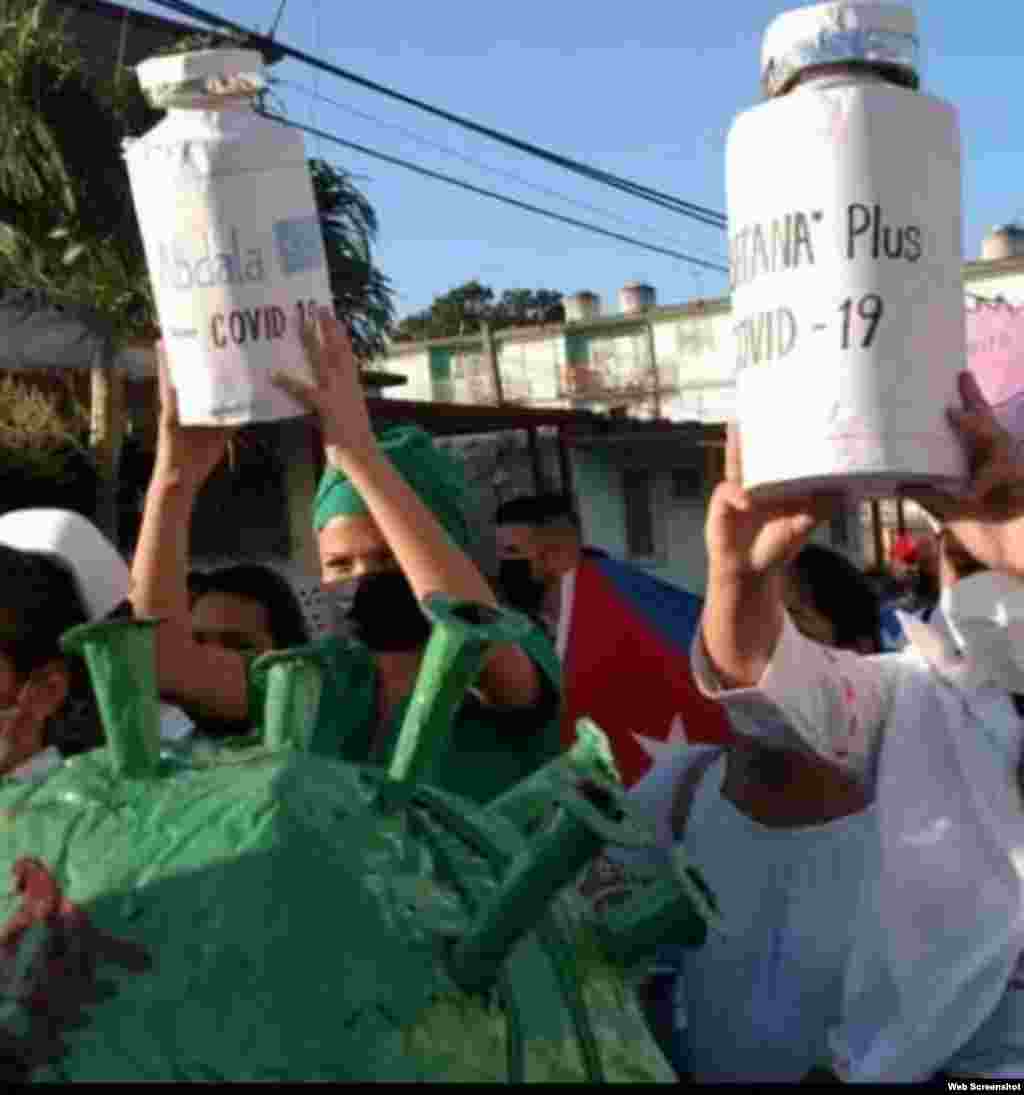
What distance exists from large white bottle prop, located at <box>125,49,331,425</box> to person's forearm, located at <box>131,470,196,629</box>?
Result: 9.9 inches

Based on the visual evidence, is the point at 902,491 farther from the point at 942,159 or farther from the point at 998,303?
the point at 998,303

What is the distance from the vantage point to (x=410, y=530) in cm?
226

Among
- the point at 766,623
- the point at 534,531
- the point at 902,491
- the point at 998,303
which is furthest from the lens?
the point at 534,531

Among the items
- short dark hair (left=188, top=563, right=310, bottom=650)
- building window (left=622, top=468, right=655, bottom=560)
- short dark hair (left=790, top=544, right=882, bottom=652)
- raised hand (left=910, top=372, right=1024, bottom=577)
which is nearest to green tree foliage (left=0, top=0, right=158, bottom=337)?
short dark hair (left=188, top=563, right=310, bottom=650)

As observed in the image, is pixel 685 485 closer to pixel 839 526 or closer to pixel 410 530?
pixel 839 526

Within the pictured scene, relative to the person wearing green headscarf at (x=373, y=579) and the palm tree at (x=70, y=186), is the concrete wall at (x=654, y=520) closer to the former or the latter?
the palm tree at (x=70, y=186)

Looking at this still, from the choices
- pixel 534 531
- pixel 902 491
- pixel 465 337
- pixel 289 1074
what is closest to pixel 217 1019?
pixel 289 1074

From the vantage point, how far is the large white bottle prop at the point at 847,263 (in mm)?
1764

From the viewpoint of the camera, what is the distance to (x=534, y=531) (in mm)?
5293

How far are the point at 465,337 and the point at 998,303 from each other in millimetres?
49334

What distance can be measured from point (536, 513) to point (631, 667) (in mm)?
1380

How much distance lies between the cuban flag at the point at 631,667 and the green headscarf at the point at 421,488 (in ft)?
3.02

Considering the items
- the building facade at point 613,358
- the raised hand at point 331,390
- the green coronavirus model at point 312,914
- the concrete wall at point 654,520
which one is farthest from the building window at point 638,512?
the green coronavirus model at point 312,914

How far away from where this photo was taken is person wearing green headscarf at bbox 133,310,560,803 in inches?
87.1
